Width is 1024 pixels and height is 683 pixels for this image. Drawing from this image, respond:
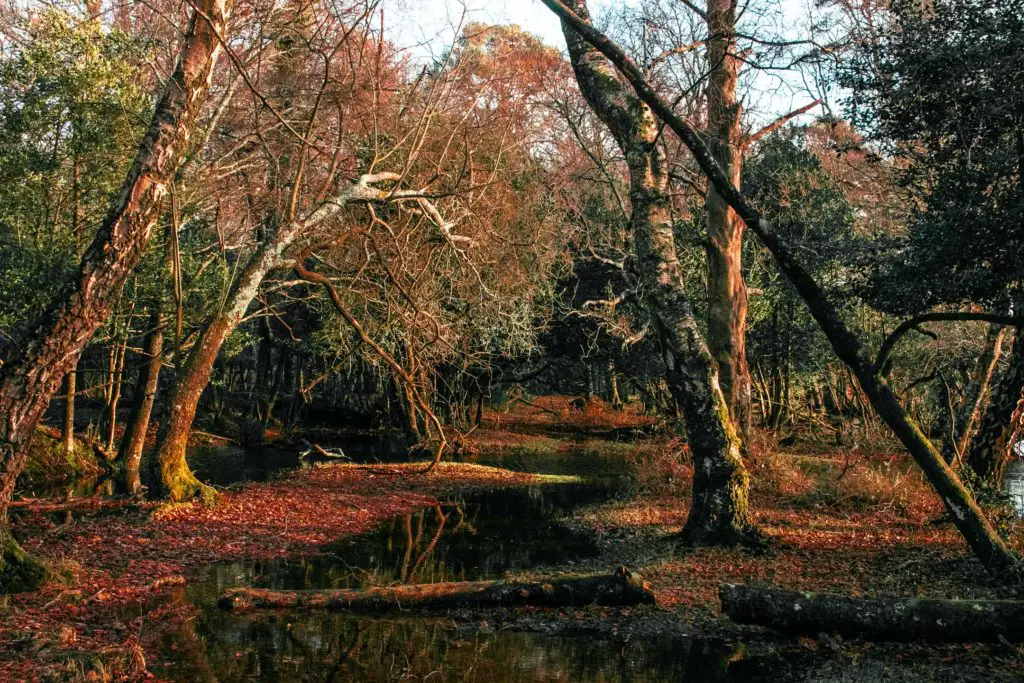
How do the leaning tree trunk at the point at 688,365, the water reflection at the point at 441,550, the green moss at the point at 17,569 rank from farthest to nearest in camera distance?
the leaning tree trunk at the point at 688,365 → the water reflection at the point at 441,550 → the green moss at the point at 17,569

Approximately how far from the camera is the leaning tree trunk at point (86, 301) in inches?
296

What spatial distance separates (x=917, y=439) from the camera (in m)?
8.14

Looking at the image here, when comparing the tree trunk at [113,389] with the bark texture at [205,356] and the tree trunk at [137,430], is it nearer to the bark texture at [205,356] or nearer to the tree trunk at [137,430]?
the tree trunk at [137,430]

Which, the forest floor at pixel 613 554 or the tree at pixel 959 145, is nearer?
the forest floor at pixel 613 554

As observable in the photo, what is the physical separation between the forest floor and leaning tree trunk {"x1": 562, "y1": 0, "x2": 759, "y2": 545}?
482 mm

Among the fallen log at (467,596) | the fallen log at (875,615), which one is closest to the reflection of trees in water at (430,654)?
the fallen log at (467,596)

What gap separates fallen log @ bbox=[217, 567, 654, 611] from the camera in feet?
26.7

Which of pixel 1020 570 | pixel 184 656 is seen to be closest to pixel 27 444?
pixel 184 656

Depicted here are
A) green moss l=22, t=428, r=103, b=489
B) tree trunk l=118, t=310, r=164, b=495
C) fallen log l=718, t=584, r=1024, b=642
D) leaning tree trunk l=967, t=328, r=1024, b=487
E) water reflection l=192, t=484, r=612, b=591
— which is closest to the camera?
fallen log l=718, t=584, r=1024, b=642

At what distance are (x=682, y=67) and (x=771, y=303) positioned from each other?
8892 millimetres

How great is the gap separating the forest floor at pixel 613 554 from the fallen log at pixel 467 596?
14cm

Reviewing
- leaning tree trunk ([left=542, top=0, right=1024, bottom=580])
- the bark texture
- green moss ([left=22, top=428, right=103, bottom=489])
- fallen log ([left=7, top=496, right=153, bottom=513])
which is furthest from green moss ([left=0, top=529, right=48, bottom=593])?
green moss ([left=22, top=428, right=103, bottom=489])

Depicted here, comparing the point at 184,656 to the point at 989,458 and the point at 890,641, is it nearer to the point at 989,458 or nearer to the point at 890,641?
the point at 890,641

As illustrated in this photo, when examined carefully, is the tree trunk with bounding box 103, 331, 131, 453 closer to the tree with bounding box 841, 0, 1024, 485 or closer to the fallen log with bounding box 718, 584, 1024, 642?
the fallen log with bounding box 718, 584, 1024, 642
